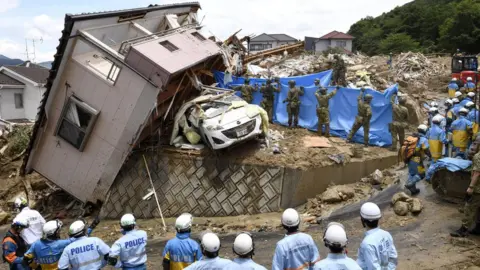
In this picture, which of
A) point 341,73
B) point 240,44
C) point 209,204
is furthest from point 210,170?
point 240,44

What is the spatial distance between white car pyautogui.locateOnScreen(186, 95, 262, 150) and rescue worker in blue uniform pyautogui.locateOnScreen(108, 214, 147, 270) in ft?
16.0

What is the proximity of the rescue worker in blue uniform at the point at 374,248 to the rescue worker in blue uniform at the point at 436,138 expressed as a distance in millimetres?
5724

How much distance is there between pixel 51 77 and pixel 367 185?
822 centimetres

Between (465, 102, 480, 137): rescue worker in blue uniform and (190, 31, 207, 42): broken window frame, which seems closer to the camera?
(465, 102, 480, 137): rescue worker in blue uniform

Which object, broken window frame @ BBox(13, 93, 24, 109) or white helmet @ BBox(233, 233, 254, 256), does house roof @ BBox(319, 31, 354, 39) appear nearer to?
broken window frame @ BBox(13, 93, 24, 109)

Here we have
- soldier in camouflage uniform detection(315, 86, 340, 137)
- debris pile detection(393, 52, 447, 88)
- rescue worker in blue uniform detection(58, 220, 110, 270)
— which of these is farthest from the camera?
debris pile detection(393, 52, 447, 88)

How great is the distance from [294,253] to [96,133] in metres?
7.35

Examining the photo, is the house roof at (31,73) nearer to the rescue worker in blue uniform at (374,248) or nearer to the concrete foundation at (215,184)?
the concrete foundation at (215,184)

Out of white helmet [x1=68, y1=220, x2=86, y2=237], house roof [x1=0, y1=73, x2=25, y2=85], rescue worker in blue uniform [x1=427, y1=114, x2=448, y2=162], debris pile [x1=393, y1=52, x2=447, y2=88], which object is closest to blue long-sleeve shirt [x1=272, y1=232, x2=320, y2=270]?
white helmet [x1=68, y1=220, x2=86, y2=237]

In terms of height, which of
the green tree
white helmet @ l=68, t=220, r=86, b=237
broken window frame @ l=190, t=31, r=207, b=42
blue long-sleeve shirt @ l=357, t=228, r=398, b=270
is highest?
the green tree

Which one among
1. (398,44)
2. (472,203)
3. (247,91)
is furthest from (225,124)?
(398,44)

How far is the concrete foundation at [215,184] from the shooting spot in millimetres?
9148

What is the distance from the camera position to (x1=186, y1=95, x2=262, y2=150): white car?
31.5 feet

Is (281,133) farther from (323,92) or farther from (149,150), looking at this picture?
(149,150)
